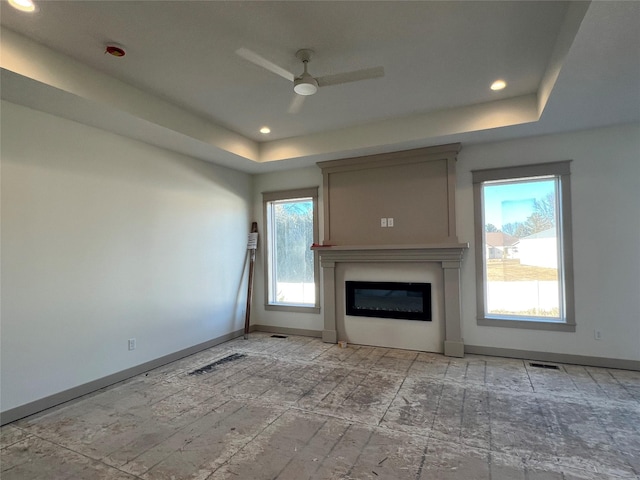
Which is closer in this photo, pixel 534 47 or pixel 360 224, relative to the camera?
pixel 534 47

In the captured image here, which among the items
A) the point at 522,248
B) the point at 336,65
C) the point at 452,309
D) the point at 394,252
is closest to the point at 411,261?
the point at 394,252

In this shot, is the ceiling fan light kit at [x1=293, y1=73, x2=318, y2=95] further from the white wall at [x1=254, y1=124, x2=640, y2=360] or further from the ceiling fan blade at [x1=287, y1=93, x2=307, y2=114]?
the white wall at [x1=254, y1=124, x2=640, y2=360]

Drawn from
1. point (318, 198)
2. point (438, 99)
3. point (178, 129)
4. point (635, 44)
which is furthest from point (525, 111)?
point (178, 129)

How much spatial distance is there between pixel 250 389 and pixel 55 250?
2.28 metres

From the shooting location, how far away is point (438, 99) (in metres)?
3.75

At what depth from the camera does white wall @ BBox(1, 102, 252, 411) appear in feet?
9.53

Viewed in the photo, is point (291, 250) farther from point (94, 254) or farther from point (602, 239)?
point (602, 239)

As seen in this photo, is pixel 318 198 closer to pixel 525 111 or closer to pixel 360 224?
pixel 360 224

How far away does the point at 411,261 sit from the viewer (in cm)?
467

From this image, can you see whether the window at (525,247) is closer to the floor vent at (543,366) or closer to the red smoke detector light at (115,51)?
the floor vent at (543,366)

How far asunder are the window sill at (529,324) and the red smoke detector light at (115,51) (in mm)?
4770

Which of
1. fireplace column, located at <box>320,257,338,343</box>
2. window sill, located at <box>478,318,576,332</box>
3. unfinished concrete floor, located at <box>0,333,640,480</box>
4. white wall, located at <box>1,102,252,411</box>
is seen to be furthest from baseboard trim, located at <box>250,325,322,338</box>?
window sill, located at <box>478,318,576,332</box>

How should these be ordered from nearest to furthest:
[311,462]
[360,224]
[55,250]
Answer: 1. [311,462]
2. [55,250]
3. [360,224]

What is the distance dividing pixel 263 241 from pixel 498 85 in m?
4.05
